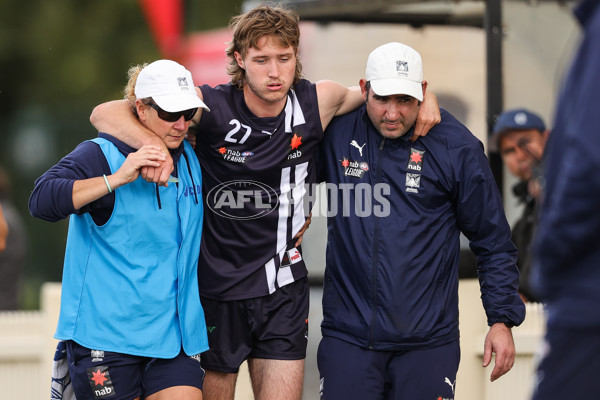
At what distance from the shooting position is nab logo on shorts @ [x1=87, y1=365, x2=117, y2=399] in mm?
3580

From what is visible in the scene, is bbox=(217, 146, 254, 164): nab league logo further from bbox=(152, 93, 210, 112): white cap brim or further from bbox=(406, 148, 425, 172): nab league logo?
bbox=(406, 148, 425, 172): nab league logo

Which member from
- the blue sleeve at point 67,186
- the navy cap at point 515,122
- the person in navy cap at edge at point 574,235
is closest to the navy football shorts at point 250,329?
the blue sleeve at point 67,186

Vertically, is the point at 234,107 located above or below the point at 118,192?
above

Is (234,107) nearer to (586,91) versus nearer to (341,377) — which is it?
(341,377)

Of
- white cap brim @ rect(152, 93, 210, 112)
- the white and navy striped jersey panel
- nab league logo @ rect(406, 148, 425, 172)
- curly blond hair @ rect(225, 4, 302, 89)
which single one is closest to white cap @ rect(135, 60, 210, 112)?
white cap brim @ rect(152, 93, 210, 112)

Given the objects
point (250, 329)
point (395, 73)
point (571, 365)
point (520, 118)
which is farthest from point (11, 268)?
point (571, 365)

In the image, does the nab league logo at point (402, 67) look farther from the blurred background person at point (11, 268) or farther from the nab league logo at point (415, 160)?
the blurred background person at point (11, 268)

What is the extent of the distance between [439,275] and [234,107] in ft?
3.74

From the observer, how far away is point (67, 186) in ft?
11.3

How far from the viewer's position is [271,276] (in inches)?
158

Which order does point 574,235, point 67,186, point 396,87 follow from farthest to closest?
point 396,87 < point 67,186 < point 574,235

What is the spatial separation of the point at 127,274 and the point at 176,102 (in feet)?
2.32

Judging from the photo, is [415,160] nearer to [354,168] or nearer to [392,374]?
[354,168]

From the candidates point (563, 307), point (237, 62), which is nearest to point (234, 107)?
point (237, 62)
